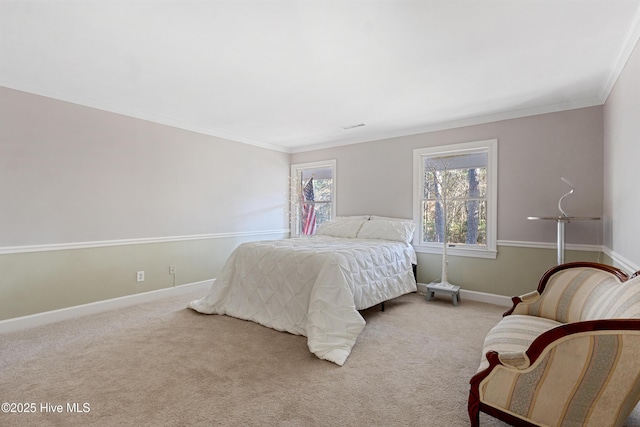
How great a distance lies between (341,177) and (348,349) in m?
3.30

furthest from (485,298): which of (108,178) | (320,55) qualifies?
(108,178)

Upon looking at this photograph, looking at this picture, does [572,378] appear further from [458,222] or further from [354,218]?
[354,218]

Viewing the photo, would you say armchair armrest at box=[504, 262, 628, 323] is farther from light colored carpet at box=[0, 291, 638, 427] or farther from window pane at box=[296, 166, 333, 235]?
window pane at box=[296, 166, 333, 235]

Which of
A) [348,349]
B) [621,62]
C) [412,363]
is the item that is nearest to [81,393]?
[348,349]

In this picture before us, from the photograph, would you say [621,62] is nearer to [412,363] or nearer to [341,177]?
[412,363]

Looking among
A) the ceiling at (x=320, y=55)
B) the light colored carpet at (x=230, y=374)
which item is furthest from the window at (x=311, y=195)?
the light colored carpet at (x=230, y=374)

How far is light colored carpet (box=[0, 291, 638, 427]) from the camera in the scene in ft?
5.63

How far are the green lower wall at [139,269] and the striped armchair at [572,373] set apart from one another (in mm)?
2191

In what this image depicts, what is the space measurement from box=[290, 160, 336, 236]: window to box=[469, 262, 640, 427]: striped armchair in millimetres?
4052

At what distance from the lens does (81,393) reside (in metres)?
1.91

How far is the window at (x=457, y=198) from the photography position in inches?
154

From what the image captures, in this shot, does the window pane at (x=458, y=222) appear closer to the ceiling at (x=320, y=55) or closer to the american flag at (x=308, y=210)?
the ceiling at (x=320, y=55)

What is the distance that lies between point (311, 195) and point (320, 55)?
355 centimetres

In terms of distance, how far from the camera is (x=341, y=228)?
464cm
